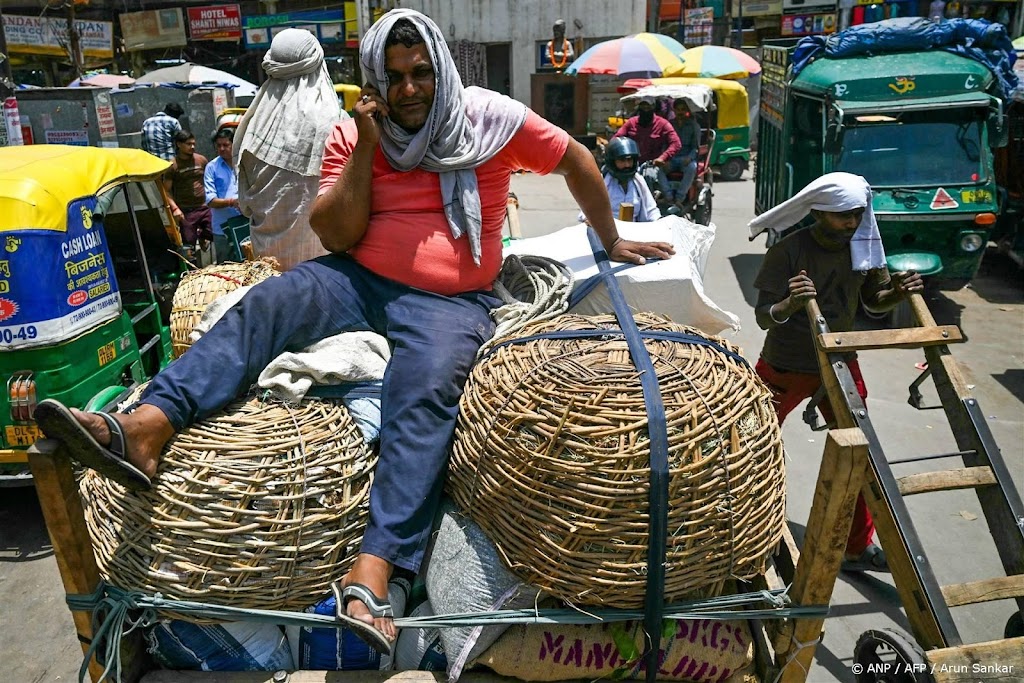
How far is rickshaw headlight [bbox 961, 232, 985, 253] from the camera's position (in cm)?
661

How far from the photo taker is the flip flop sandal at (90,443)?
1.56 meters

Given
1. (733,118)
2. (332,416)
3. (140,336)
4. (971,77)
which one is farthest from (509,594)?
(733,118)

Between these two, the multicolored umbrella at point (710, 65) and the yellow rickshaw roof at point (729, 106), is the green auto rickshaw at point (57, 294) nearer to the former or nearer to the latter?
the yellow rickshaw roof at point (729, 106)

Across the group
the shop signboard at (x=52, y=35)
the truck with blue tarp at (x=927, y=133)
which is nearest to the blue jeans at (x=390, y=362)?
the truck with blue tarp at (x=927, y=133)

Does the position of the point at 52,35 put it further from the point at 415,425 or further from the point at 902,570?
the point at 902,570

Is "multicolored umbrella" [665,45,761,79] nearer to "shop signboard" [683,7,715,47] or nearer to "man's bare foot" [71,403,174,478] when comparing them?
"shop signboard" [683,7,715,47]

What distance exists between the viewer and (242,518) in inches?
66.2

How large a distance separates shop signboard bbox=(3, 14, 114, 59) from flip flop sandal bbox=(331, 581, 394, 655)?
20.7 metres

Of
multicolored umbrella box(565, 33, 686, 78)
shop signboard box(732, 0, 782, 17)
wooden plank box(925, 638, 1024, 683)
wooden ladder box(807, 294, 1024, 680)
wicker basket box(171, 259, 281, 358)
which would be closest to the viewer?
wooden plank box(925, 638, 1024, 683)

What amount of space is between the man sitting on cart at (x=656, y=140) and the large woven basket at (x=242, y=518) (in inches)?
332

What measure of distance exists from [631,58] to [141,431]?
15.7 metres

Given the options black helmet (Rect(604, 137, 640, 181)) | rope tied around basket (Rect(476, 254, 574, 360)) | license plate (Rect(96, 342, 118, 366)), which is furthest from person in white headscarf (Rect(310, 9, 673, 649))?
black helmet (Rect(604, 137, 640, 181))

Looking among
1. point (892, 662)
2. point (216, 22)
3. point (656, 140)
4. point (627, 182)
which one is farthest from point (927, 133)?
point (216, 22)

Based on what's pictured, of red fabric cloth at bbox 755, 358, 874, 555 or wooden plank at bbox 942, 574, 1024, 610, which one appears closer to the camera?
wooden plank at bbox 942, 574, 1024, 610
